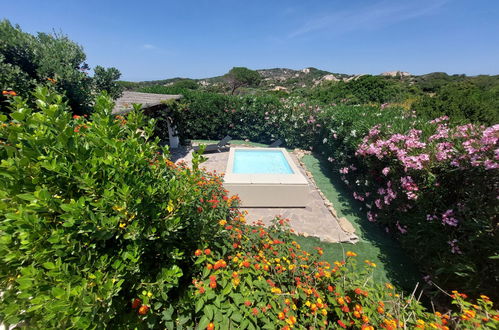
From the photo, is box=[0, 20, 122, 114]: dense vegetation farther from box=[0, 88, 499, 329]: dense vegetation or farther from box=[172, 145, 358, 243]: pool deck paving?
box=[172, 145, 358, 243]: pool deck paving

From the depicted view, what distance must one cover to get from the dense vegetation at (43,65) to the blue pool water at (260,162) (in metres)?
6.03

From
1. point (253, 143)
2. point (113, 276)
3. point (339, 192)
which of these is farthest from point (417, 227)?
point (253, 143)

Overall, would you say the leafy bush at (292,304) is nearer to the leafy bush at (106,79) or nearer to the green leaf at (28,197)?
the green leaf at (28,197)

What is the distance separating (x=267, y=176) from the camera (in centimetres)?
721

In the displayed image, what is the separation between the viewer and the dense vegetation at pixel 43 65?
5.16m

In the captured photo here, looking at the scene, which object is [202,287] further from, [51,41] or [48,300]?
[51,41]

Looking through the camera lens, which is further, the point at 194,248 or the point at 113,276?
the point at 194,248

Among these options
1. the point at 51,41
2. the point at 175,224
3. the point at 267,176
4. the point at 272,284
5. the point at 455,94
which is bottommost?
the point at 267,176

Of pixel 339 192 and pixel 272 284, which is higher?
pixel 272 284

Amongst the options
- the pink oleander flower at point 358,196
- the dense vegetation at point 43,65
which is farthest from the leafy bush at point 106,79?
the pink oleander flower at point 358,196

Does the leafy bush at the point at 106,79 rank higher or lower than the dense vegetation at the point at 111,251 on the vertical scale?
higher

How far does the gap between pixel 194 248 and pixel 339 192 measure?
295 inches

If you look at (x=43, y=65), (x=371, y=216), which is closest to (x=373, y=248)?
Answer: (x=371, y=216)

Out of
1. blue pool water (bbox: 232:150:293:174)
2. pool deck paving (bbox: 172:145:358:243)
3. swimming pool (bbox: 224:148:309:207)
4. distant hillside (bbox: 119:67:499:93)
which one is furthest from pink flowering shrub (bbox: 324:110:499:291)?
distant hillside (bbox: 119:67:499:93)
